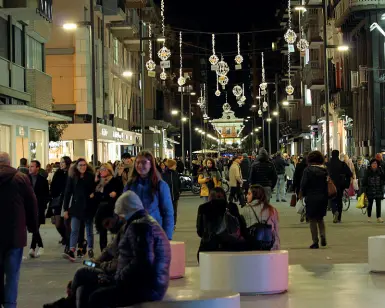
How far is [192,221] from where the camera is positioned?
2581 cm

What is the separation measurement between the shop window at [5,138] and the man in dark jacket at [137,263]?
82.5 ft

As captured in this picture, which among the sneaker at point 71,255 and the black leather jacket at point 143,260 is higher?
the black leather jacket at point 143,260

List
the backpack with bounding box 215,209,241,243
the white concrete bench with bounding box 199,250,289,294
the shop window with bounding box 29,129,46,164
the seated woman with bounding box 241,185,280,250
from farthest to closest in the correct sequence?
the shop window with bounding box 29,129,46,164 → the seated woman with bounding box 241,185,280,250 → the backpack with bounding box 215,209,241,243 → the white concrete bench with bounding box 199,250,289,294

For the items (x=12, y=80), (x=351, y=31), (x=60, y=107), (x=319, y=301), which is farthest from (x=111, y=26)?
(x=319, y=301)

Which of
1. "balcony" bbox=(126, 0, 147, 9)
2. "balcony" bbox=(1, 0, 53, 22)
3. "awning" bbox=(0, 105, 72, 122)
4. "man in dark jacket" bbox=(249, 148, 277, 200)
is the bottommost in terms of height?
"man in dark jacket" bbox=(249, 148, 277, 200)

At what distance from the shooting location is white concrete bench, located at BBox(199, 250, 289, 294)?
11.6 m

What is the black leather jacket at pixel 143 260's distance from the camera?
7398 mm

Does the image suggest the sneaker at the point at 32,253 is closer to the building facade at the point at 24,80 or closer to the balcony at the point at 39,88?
the building facade at the point at 24,80

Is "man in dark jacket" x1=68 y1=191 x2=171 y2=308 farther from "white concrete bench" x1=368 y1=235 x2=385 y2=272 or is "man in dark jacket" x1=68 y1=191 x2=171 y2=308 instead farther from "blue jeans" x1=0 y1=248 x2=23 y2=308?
"white concrete bench" x1=368 y1=235 x2=385 y2=272

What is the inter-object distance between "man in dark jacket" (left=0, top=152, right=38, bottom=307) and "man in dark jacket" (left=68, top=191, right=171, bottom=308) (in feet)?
8.54

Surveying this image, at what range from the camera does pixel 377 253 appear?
13531 mm

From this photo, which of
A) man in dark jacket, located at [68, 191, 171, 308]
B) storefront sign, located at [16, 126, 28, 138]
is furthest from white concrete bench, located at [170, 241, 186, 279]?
storefront sign, located at [16, 126, 28, 138]

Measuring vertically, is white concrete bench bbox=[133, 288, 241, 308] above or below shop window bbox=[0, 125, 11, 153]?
below

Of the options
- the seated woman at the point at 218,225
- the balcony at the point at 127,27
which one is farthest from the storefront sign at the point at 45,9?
the balcony at the point at 127,27
